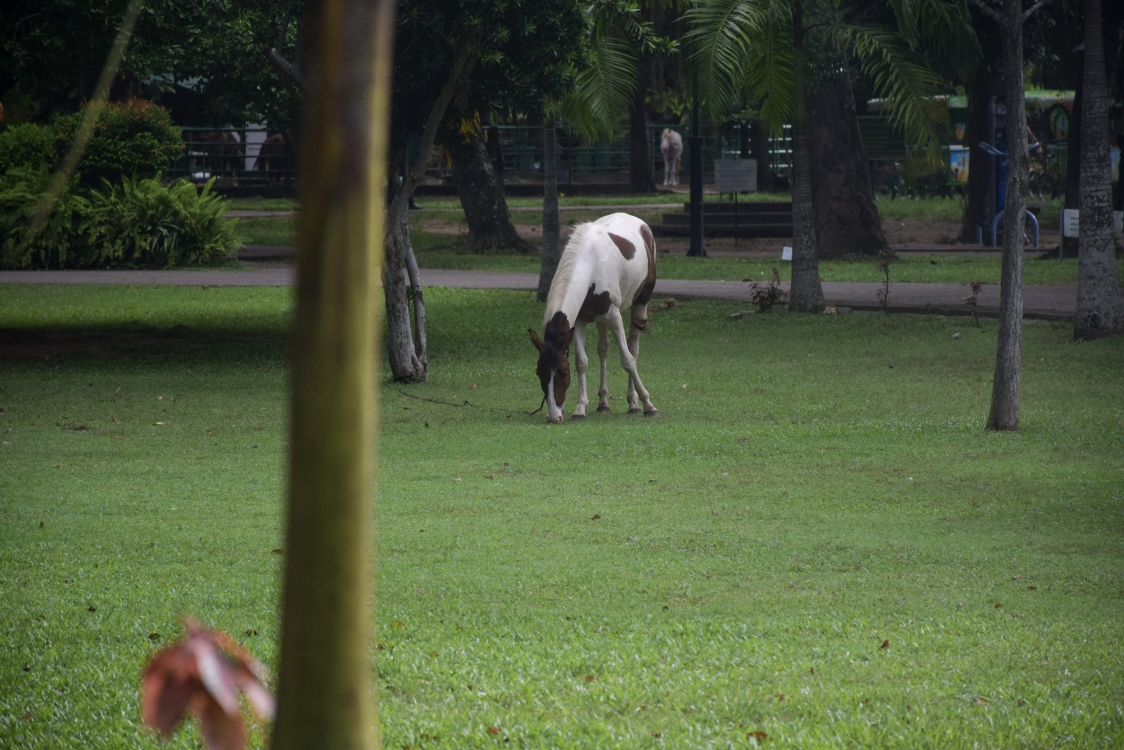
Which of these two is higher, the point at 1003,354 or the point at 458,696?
the point at 1003,354

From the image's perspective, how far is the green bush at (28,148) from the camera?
2631 cm

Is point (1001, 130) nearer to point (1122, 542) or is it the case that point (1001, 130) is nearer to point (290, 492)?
point (1122, 542)

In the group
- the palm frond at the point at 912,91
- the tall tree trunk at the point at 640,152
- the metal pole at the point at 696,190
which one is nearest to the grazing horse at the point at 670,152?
the tall tree trunk at the point at 640,152

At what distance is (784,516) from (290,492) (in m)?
7.53

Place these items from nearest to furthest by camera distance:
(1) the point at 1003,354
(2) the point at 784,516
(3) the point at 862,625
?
(3) the point at 862,625 → (2) the point at 784,516 → (1) the point at 1003,354

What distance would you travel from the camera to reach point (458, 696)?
5059mm

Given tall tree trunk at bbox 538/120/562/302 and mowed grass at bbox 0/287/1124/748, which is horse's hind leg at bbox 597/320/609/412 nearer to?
mowed grass at bbox 0/287/1124/748

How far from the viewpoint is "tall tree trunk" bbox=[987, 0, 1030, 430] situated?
36.0 ft

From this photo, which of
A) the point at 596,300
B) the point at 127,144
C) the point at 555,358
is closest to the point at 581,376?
the point at 596,300

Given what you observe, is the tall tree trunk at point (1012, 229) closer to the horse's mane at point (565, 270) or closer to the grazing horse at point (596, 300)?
the grazing horse at point (596, 300)

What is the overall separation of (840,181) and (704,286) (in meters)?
6.62

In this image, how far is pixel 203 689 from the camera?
1.23 meters

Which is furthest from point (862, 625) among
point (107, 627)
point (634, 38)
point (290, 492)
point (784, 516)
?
point (634, 38)

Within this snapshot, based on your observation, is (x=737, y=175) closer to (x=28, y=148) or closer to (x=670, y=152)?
(x=28, y=148)
